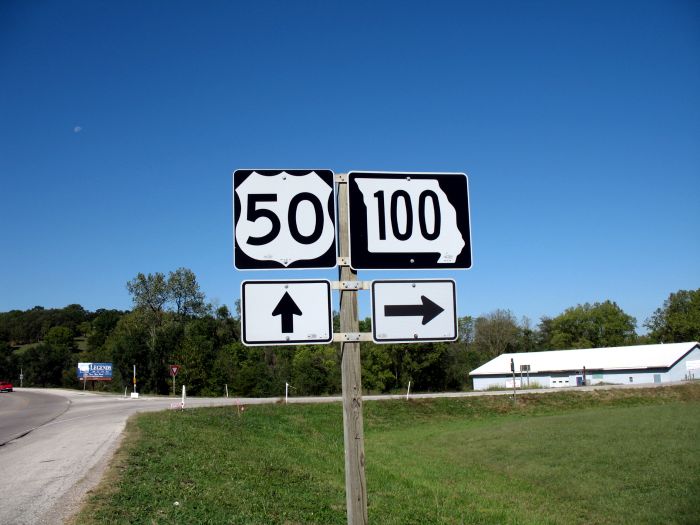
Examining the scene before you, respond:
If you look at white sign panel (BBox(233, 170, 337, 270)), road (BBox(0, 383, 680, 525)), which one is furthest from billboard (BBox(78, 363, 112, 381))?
white sign panel (BBox(233, 170, 337, 270))

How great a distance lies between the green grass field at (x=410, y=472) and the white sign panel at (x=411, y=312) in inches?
190

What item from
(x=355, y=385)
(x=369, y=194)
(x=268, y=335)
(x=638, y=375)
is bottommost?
(x=638, y=375)

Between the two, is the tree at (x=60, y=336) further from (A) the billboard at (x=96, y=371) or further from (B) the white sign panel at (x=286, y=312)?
(B) the white sign panel at (x=286, y=312)

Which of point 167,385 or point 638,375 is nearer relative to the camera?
point 638,375

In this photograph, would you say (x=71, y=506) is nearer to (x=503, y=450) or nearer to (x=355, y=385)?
(x=355, y=385)

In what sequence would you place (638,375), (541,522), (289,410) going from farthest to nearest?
(638,375) < (289,410) < (541,522)

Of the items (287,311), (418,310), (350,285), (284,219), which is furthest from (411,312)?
(284,219)

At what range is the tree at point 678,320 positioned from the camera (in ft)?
352

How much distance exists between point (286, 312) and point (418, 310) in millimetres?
884

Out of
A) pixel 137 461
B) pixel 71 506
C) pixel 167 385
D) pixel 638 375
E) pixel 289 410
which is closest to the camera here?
pixel 71 506

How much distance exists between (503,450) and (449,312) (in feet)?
63.8

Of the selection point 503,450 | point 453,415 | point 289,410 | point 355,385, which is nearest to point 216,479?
point 355,385

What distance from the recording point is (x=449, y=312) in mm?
4078

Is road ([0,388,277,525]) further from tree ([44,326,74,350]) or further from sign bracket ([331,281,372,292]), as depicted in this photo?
tree ([44,326,74,350])
